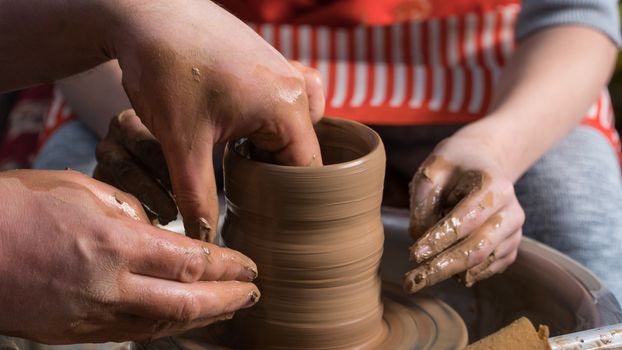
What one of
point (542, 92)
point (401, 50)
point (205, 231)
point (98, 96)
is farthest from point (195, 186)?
point (401, 50)

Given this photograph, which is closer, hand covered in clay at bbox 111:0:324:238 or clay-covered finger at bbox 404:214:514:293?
hand covered in clay at bbox 111:0:324:238

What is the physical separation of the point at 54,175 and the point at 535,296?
0.75 m

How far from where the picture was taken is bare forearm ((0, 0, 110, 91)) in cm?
109

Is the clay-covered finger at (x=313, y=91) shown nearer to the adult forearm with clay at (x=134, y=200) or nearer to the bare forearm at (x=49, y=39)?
the adult forearm with clay at (x=134, y=200)

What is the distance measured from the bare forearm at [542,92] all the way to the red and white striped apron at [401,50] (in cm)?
10

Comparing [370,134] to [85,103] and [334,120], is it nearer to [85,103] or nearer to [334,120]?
[334,120]

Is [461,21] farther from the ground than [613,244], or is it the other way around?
[461,21]

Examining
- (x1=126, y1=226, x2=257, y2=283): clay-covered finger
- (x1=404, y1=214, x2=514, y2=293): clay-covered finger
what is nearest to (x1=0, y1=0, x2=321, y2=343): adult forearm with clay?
(x1=126, y1=226, x2=257, y2=283): clay-covered finger

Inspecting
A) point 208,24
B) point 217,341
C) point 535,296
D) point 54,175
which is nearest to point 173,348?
point 217,341

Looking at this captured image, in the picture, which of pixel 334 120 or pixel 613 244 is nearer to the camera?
pixel 334 120

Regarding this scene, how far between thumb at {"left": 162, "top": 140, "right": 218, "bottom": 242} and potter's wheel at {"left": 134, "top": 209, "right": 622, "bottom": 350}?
186mm

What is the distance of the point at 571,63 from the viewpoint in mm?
1705

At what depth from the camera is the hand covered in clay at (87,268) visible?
883mm

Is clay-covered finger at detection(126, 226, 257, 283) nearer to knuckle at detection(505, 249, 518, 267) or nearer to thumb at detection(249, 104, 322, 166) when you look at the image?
thumb at detection(249, 104, 322, 166)
